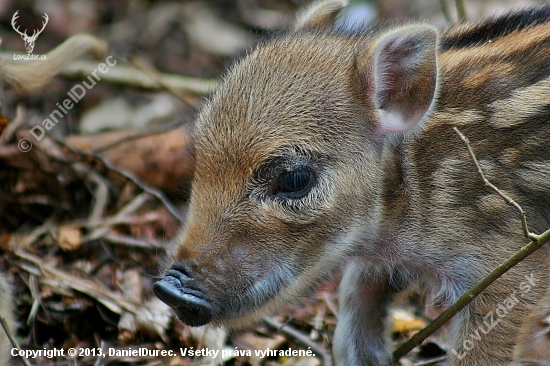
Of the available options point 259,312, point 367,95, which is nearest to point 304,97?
point 367,95

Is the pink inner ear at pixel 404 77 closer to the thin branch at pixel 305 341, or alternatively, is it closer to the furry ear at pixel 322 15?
the furry ear at pixel 322 15

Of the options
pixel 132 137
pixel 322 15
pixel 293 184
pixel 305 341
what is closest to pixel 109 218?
pixel 132 137

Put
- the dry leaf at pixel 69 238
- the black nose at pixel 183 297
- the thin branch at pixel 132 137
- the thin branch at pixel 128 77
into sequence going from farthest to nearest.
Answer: the thin branch at pixel 128 77 < the thin branch at pixel 132 137 < the dry leaf at pixel 69 238 < the black nose at pixel 183 297

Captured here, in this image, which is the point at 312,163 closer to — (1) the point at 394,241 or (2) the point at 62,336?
(1) the point at 394,241

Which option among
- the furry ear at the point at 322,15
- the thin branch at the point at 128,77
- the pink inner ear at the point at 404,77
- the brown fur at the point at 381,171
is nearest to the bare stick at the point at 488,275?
the brown fur at the point at 381,171

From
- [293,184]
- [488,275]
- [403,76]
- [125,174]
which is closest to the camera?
[488,275]

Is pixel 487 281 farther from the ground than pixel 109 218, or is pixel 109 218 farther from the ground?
pixel 109 218

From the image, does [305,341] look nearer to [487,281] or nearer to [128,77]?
[487,281]
